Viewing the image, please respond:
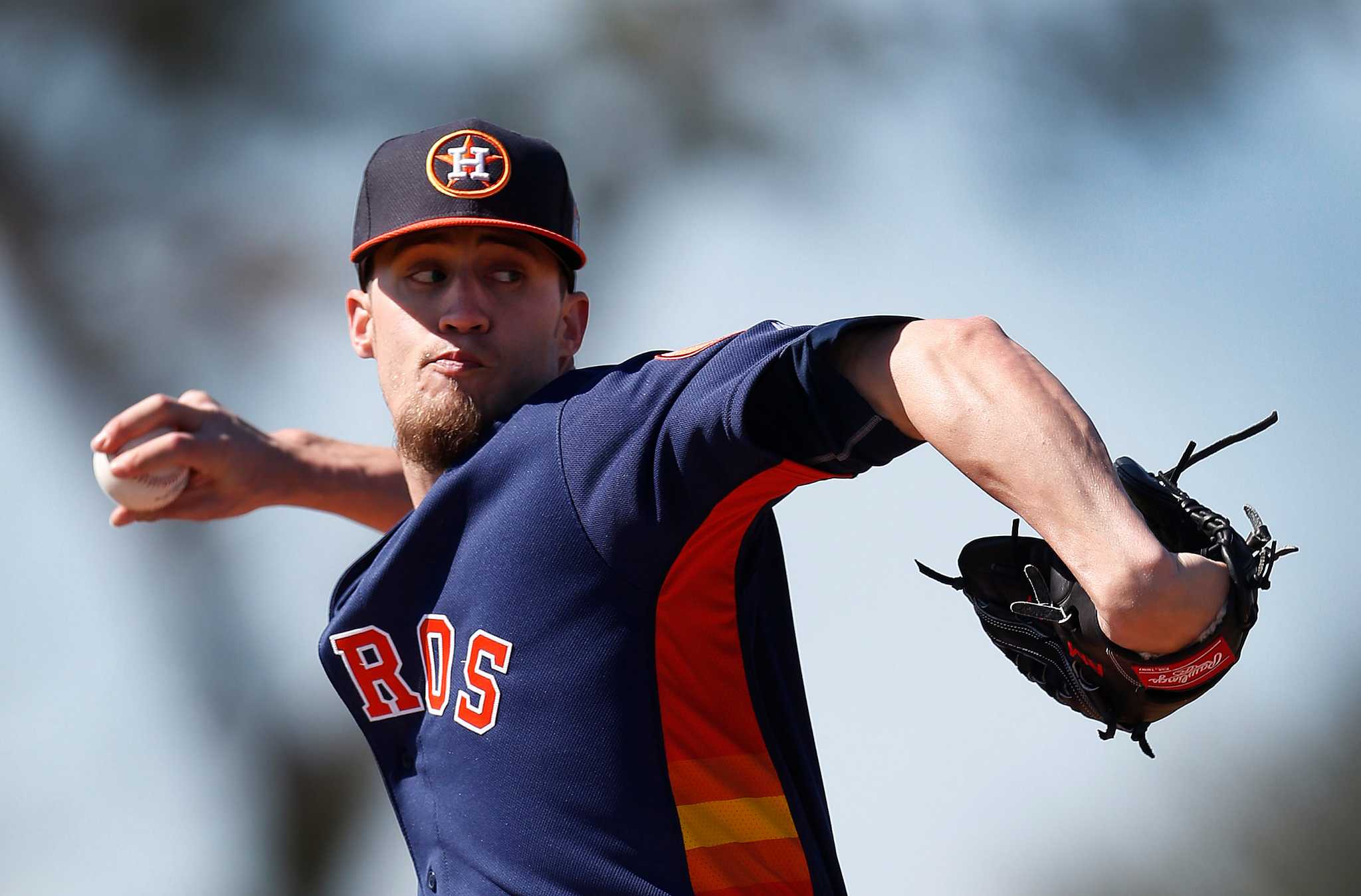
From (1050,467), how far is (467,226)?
137cm

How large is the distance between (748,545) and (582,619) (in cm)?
32

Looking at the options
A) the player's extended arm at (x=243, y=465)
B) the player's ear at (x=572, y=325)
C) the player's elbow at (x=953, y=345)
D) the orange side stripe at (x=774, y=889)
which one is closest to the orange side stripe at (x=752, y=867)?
the orange side stripe at (x=774, y=889)

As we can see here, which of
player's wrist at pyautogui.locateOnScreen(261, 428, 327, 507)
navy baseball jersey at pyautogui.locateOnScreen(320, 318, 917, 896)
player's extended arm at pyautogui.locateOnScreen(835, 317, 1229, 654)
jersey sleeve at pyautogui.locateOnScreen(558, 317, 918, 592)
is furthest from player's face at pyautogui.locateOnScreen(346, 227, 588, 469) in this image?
player's extended arm at pyautogui.locateOnScreen(835, 317, 1229, 654)

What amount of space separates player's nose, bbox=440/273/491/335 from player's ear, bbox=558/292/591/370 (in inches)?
10.7

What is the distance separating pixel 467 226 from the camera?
103 inches

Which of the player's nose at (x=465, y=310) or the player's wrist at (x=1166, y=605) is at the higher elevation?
the player's nose at (x=465, y=310)

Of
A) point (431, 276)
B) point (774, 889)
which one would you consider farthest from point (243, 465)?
point (774, 889)

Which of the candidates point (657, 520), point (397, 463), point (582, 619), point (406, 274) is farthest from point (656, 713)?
point (397, 463)

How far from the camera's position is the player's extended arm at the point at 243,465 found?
2.78 meters

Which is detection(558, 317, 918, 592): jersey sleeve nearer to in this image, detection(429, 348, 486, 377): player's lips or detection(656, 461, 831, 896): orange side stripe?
detection(656, 461, 831, 896): orange side stripe

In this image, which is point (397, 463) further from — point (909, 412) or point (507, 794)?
point (909, 412)

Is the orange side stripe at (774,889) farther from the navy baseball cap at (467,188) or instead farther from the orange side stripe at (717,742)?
the navy baseball cap at (467,188)

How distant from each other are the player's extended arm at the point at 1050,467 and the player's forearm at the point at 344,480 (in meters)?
2.08

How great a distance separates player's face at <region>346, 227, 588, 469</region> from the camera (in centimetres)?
256
